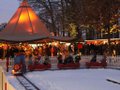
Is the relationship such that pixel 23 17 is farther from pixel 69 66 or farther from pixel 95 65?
pixel 95 65

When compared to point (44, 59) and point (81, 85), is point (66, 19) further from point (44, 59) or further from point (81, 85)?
point (81, 85)

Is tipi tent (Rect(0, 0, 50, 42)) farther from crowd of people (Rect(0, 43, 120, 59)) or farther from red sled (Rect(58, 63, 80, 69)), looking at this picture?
red sled (Rect(58, 63, 80, 69))

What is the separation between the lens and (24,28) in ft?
133

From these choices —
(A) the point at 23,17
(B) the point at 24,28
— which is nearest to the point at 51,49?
(A) the point at 23,17

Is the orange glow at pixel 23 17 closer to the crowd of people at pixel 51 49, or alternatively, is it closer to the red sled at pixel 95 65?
the crowd of people at pixel 51 49

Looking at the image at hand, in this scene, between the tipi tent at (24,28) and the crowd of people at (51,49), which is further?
the crowd of people at (51,49)

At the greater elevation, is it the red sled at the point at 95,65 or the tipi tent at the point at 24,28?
the tipi tent at the point at 24,28

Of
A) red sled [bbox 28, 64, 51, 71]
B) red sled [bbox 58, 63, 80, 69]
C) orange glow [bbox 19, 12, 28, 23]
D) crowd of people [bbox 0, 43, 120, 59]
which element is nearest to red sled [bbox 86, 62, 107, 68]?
red sled [bbox 58, 63, 80, 69]

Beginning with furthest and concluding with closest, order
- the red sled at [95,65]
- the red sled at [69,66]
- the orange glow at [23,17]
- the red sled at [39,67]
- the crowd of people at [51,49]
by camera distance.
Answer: the crowd of people at [51,49] < the orange glow at [23,17] < the red sled at [95,65] < the red sled at [69,66] < the red sled at [39,67]

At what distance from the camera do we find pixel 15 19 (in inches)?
1677

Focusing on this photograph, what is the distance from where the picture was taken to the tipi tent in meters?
37.7

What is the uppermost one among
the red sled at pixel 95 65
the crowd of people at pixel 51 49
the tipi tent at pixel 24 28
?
the tipi tent at pixel 24 28

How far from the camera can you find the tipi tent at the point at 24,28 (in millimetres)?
37719

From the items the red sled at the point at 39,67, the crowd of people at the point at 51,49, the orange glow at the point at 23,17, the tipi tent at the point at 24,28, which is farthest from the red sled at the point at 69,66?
the orange glow at the point at 23,17
